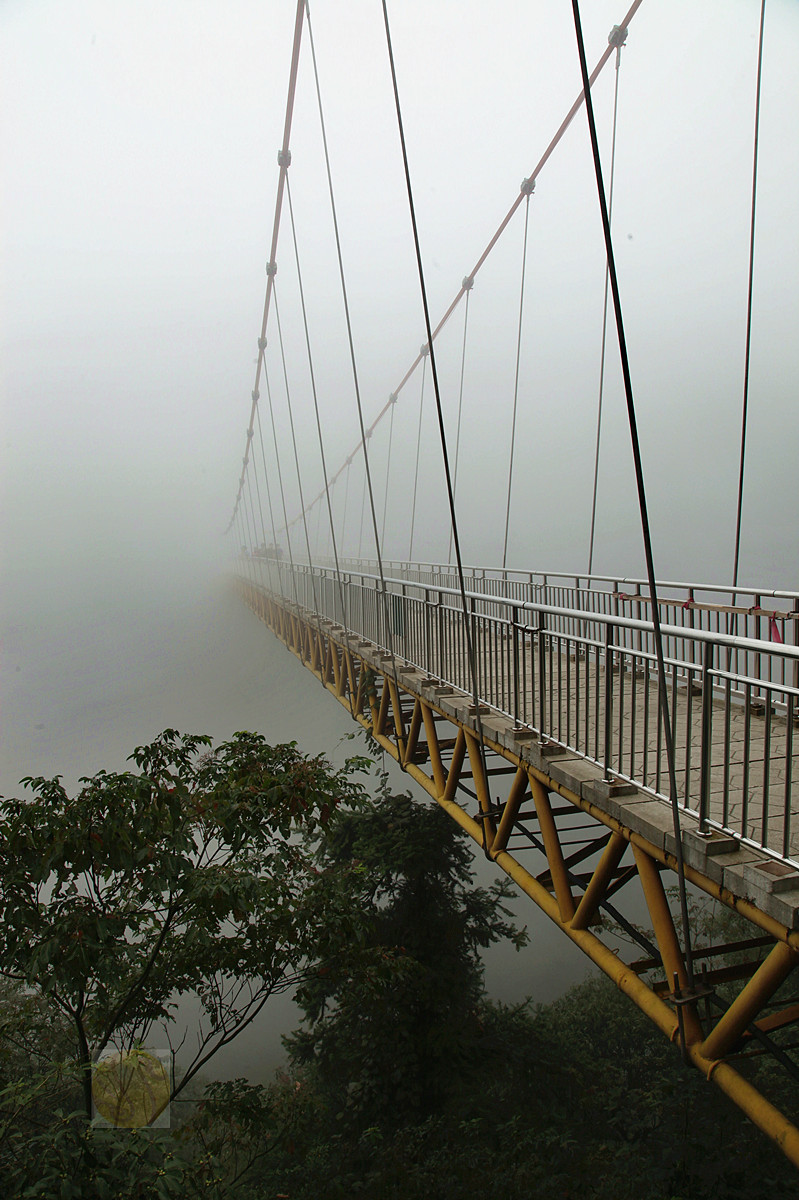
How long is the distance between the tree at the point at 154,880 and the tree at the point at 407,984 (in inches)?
94.6

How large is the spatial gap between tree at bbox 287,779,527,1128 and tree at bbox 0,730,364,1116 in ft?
7.88

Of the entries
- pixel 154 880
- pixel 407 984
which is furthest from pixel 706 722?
pixel 407 984

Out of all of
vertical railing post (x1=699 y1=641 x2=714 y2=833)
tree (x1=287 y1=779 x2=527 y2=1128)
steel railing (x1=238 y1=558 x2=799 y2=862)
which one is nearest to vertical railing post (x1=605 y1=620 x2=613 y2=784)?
steel railing (x1=238 y1=558 x2=799 y2=862)

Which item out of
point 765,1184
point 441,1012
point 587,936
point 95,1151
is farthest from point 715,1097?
point 95,1151

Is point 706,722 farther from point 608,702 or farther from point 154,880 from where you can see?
point 154,880

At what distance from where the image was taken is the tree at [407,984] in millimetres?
8898

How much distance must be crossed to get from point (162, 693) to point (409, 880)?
75.7ft

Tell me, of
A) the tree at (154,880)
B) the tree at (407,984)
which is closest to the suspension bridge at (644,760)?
the tree at (154,880)

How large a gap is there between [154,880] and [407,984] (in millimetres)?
5998

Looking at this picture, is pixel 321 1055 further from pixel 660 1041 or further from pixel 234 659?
pixel 234 659

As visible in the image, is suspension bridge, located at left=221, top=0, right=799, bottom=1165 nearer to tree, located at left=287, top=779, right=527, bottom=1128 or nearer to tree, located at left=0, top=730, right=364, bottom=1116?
tree, located at left=0, top=730, right=364, bottom=1116

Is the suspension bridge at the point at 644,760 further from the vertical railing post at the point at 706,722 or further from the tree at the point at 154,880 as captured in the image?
the tree at the point at 154,880

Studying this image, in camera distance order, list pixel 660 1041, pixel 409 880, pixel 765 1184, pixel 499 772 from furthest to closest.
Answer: pixel 660 1041, pixel 409 880, pixel 765 1184, pixel 499 772

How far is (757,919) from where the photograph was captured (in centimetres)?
204
